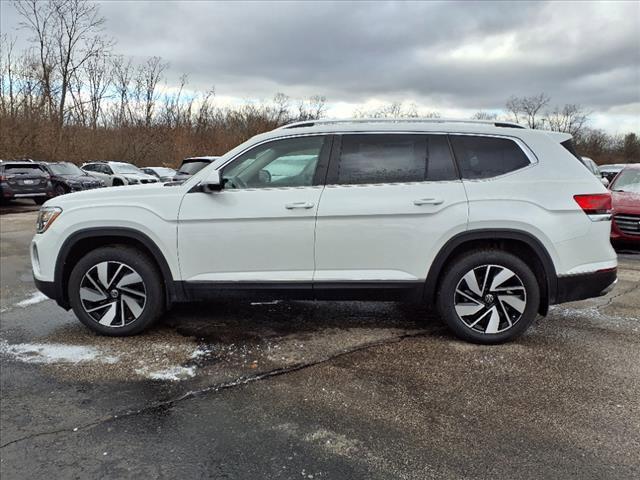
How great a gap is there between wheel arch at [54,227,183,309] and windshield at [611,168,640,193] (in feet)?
28.7

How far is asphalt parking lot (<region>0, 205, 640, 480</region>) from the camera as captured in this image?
260 centimetres

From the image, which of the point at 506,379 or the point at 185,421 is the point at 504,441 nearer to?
the point at 506,379

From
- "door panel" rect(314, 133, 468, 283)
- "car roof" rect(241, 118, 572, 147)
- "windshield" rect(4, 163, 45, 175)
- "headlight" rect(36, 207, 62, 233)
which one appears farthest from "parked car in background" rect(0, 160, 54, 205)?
"door panel" rect(314, 133, 468, 283)

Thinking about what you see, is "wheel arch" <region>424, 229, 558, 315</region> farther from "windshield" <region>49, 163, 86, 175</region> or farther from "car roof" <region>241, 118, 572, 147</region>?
"windshield" <region>49, 163, 86, 175</region>

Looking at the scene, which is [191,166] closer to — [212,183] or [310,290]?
[212,183]

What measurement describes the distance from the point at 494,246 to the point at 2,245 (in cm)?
963

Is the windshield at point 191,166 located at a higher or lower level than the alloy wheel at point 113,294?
higher

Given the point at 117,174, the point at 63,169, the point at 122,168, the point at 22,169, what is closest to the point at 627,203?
the point at 22,169

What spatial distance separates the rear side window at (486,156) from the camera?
4090 mm

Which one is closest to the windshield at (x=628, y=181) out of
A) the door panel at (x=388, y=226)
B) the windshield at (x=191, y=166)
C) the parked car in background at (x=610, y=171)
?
the parked car in background at (x=610, y=171)

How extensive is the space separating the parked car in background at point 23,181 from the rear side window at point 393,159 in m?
17.0

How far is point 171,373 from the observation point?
144 inches

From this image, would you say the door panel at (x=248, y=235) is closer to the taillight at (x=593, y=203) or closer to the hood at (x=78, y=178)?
→ the taillight at (x=593, y=203)

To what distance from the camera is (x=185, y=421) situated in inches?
118
